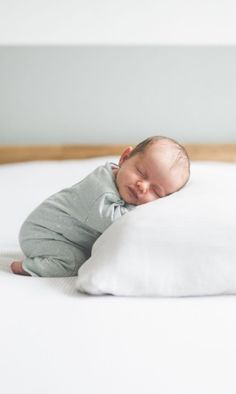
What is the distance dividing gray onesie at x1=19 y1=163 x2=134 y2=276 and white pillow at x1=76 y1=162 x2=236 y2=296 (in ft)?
0.40

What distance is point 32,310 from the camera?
948mm

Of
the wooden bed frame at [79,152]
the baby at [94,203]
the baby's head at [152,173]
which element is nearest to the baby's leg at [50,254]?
the baby at [94,203]

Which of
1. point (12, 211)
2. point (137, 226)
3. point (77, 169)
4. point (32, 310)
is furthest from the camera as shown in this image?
point (77, 169)

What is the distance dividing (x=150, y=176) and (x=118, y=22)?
3.65 ft

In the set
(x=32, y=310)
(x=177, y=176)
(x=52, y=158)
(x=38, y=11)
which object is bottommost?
(x=52, y=158)

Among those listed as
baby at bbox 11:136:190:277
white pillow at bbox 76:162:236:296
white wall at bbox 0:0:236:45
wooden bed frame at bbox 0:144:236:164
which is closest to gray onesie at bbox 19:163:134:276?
baby at bbox 11:136:190:277

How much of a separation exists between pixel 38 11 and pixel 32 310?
4.75ft

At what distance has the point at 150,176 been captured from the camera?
3.98 ft

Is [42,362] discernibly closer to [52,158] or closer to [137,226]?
[137,226]

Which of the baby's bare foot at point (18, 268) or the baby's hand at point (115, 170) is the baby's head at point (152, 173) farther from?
the baby's bare foot at point (18, 268)

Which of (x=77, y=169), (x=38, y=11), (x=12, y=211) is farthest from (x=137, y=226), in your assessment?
(x=38, y=11)

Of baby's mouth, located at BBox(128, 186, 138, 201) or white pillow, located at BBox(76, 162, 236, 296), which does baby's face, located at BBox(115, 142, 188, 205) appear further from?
white pillow, located at BBox(76, 162, 236, 296)

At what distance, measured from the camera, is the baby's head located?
1.21 m

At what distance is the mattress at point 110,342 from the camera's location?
749 millimetres
